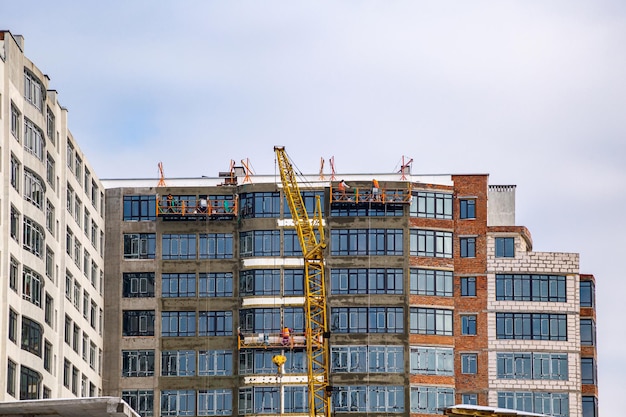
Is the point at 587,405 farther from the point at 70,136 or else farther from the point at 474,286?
the point at 70,136

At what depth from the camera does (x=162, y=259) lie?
507 feet

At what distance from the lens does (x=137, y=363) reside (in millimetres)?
152500

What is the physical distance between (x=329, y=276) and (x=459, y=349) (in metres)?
13.5

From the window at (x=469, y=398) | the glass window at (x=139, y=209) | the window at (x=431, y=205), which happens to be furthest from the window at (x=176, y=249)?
the window at (x=469, y=398)

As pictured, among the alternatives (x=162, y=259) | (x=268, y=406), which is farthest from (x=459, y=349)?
(x=162, y=259)

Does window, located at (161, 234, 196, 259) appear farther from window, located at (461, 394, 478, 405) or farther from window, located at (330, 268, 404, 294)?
window, located at (461, 394, 478, 405)

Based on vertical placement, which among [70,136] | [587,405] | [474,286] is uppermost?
[70,136]

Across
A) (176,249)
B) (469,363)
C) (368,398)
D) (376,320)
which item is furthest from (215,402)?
(469,363)

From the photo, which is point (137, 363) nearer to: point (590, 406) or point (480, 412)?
point (590, 406)

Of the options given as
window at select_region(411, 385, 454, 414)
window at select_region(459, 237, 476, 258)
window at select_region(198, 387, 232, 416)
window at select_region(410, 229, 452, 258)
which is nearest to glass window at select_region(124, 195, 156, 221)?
window at select_region(198, 387, 232, 416)

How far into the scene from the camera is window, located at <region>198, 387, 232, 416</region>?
152 meters

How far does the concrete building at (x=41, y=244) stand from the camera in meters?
115

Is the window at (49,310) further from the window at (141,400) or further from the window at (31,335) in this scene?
the window at (141,400)

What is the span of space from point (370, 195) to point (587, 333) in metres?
24.8
